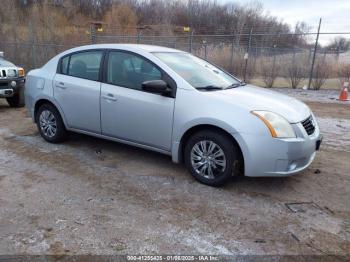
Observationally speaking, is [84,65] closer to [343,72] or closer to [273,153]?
[273,153]

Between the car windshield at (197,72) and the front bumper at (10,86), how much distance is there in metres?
5.31

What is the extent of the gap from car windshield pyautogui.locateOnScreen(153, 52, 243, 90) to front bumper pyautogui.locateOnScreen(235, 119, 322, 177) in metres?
0.96

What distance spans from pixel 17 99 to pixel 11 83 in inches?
24.0

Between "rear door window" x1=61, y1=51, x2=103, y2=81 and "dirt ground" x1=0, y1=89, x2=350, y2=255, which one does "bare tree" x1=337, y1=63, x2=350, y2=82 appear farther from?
"rear door window" x1=61, y1=51, x2=103, y2=81

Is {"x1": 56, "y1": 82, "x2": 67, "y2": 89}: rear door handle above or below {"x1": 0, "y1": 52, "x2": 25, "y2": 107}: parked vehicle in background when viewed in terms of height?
above

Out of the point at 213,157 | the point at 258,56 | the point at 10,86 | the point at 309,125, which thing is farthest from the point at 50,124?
the point at 258,56

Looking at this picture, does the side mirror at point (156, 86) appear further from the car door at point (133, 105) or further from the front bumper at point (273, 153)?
the front bumper at point (273, 153)

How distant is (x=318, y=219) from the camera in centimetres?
329

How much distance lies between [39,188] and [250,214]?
2407 millimetres

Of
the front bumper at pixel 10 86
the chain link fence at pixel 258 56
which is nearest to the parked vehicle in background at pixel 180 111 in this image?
the front bumper at pixel 10 86

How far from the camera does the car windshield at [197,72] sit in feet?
13.8

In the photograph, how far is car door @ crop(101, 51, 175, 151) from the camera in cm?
414

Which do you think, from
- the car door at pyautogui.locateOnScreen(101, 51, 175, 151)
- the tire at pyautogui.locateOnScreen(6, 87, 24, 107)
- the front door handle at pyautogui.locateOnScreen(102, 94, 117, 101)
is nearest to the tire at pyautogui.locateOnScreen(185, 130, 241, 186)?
the car door at pyautogui.locateOnScreen(101, 51, 175, 151)

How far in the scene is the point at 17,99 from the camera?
8.73 metres
